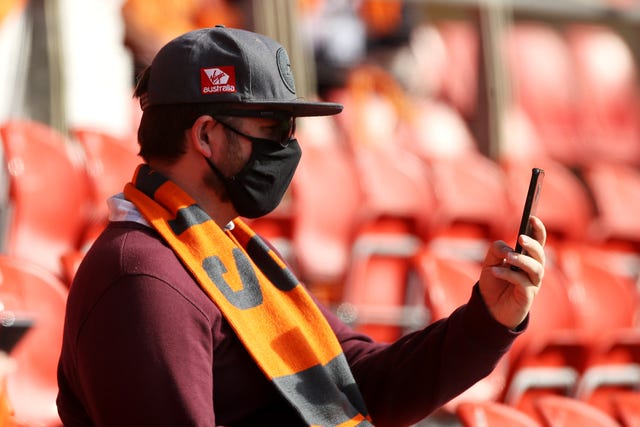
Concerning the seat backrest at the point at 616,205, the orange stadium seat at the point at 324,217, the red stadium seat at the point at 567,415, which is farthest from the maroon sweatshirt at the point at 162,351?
the seat backrest at the point at 616,205

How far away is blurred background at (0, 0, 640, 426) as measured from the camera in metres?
3.26

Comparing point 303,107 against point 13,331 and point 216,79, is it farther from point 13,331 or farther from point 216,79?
point 13,331

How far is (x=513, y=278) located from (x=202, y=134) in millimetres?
575

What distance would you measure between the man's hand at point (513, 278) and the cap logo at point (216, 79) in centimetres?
53

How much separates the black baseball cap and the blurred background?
2.22 ft

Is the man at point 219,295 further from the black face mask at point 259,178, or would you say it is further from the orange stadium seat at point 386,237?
the orange stadium seat at point 386,237

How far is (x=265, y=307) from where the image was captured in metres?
1.81

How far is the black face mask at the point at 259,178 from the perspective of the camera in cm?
182

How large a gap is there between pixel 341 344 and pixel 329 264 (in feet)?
7.57

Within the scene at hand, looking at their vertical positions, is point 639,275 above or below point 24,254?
below

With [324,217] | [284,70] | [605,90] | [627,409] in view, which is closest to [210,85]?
[284,70]

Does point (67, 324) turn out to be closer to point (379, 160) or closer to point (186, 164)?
point (186, 164)

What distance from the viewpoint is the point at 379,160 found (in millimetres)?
4832

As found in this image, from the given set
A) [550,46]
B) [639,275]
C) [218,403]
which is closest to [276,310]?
[218,403]
